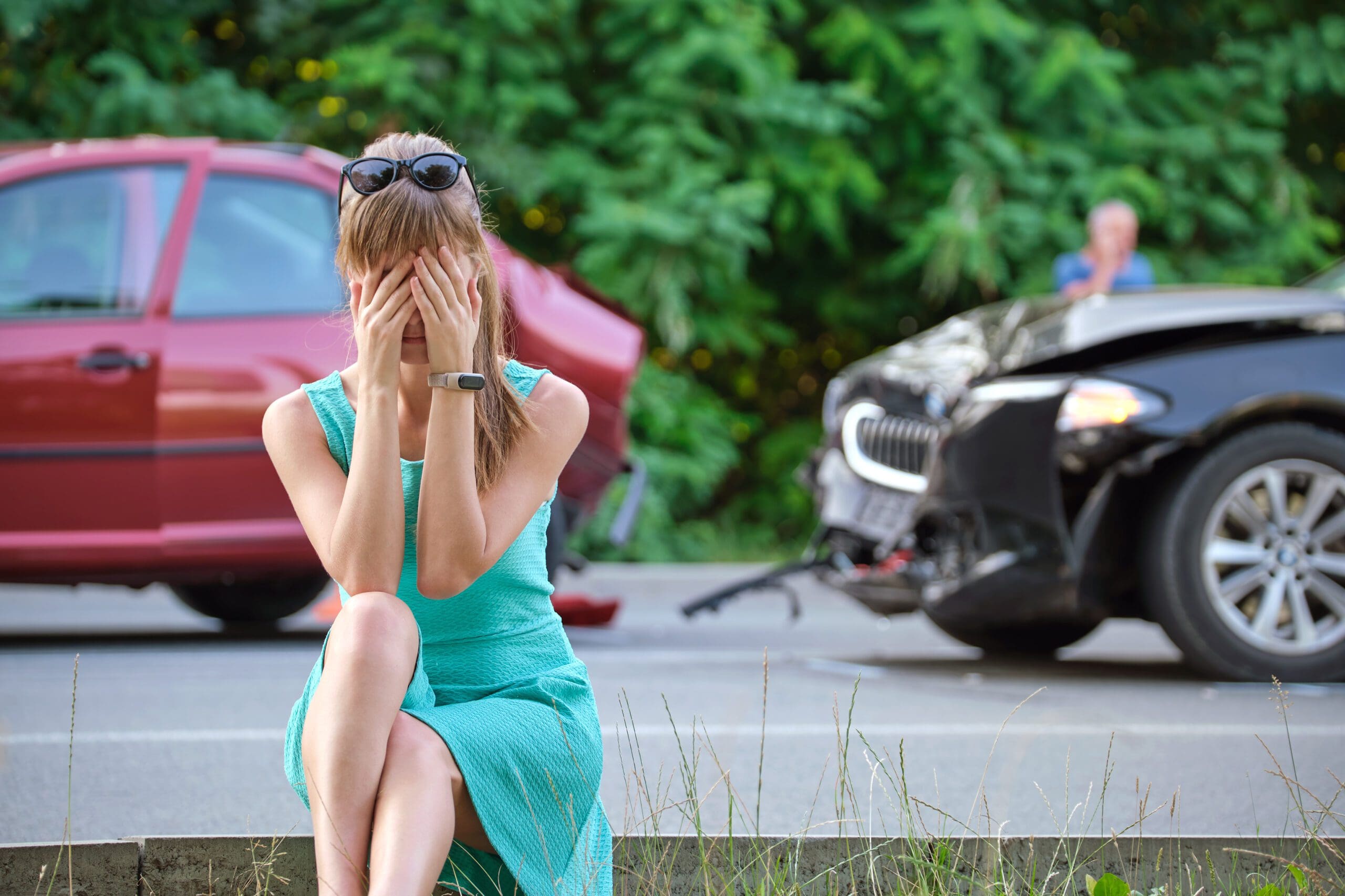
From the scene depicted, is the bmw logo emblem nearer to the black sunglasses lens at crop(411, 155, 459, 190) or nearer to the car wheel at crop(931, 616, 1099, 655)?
the car wheel at crop(931, 616, 1099, 655)

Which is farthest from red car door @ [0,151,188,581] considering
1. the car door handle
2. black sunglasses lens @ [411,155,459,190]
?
black sunglasses lens @ [411,155,459,190]

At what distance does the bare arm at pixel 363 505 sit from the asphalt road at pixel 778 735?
1.64 ft

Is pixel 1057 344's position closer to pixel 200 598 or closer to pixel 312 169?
pixel 312 169

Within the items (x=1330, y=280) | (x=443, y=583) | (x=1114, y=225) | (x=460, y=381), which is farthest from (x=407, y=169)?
(x=1114, y=225)

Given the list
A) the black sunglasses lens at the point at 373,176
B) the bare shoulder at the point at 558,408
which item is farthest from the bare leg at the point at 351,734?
the black sunglasses lens at the point at 373,176

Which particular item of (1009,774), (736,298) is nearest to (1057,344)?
(1009,774)

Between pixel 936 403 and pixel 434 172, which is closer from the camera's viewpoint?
pixel 434 172

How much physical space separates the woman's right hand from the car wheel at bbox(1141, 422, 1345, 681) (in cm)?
354

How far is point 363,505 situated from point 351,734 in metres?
0.37

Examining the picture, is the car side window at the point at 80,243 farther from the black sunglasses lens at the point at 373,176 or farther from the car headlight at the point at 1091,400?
the black sunglasses lens at the point at 373,176

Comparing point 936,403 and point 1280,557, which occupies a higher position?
point 936,403

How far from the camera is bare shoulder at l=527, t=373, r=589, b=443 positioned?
272 centimetres

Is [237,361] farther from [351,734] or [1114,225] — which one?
[351,734]

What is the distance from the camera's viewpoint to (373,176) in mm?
2566
